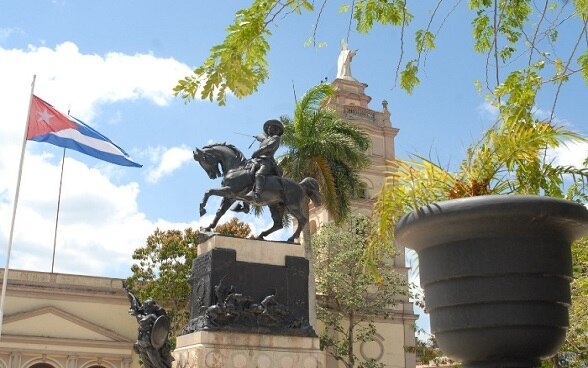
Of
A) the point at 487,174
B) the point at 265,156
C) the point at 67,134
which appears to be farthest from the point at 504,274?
the point at 67,134

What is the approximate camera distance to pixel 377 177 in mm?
36812

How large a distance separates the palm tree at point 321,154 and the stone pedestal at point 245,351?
37.1 feet

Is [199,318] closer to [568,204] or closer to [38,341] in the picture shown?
[568,204]

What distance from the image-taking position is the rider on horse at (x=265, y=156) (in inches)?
482

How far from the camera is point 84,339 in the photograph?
2995 cm

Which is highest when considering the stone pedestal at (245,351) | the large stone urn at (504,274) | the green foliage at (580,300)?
the green foliage at (580,300)

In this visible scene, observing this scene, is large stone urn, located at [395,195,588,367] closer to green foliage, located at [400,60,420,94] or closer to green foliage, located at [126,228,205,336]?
green foliage, located at [400,60,420,94]

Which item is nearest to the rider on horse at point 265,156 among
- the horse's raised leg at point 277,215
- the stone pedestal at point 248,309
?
the horse's raised leg at point 277,215

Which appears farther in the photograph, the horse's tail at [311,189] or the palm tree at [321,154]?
the palm tree at [321,154]

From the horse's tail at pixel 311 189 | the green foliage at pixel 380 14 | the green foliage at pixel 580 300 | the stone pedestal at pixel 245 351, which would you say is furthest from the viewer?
the horse's tail at pixel 311 189

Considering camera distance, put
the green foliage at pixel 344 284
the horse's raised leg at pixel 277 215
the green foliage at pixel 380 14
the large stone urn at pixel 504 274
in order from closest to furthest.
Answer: the large stone urn at pixel 504 274 < the green foliage at pixel 380 14 < the horse's raised leg at pixel 277 215 < the green foliage at pixel 344 284

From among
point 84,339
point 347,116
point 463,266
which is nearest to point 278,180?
point 463,266

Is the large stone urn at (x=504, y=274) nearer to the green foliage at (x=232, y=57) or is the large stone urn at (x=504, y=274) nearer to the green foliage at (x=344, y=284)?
the green foliage at (x=232, y=57)

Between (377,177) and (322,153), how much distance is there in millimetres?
14097
